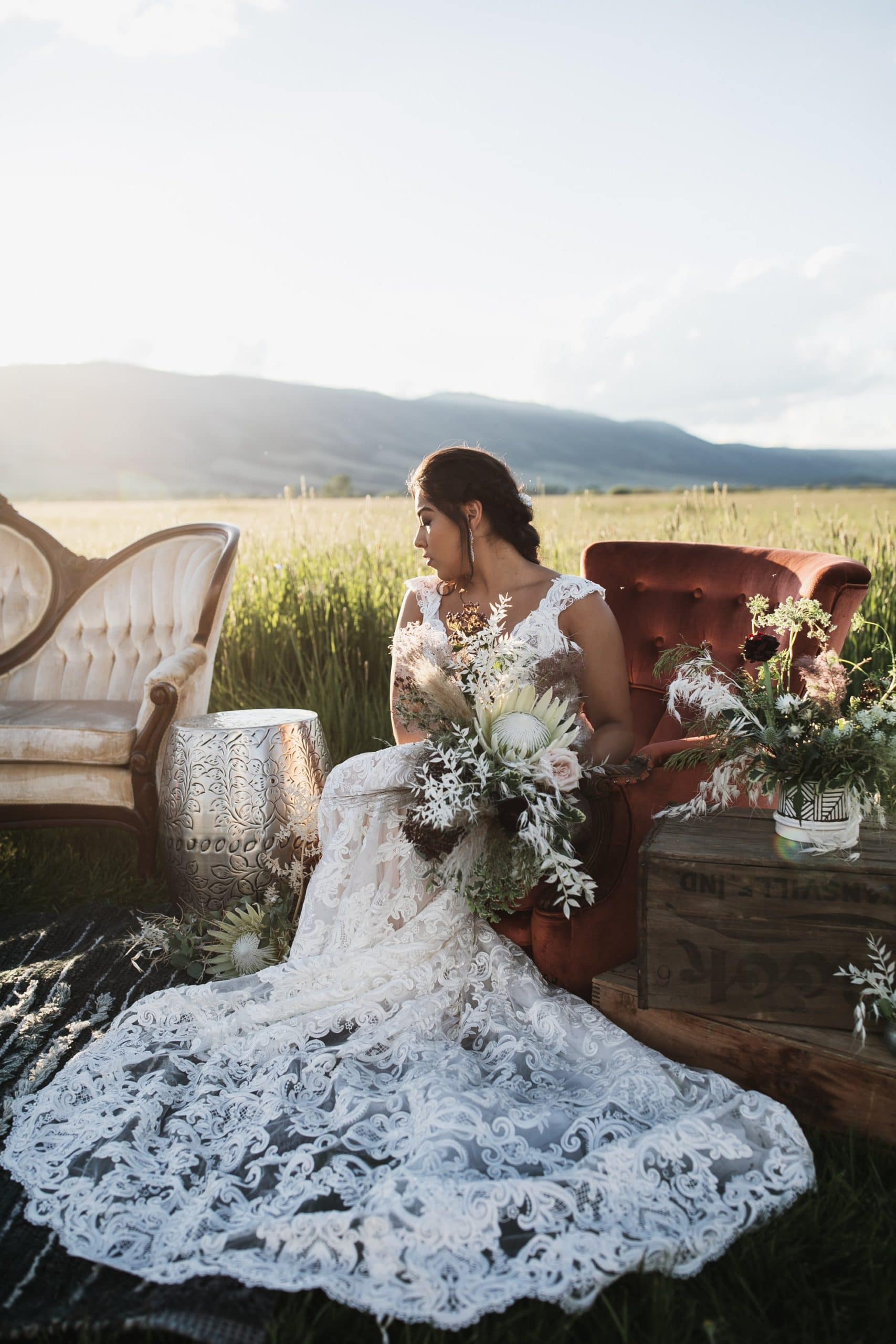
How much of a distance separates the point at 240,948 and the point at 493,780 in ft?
3.93

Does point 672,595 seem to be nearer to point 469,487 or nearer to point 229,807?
point 469,487

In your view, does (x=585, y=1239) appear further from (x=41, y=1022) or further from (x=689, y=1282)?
(x=41, y=1022)

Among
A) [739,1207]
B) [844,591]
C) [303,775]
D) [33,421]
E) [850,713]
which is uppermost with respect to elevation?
[33,421]

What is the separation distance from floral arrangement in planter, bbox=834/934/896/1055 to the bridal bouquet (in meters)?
0.56

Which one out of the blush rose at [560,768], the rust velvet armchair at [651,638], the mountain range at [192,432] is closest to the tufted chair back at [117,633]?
the rust velvet armchair at [651,638]

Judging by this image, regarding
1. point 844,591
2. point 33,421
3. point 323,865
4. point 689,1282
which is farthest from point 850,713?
point 33,421

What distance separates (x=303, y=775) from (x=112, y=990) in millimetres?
955

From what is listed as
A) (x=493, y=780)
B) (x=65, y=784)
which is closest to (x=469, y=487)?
(x=493, y=780)

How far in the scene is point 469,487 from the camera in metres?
2.88

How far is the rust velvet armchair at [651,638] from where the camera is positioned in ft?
7.66

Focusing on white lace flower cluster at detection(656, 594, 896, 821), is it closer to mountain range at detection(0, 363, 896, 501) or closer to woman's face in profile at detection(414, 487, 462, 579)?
woman's face in profile at detection(414, 487, 462, 579)

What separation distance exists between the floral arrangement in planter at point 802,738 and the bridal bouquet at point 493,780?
29 centimetres

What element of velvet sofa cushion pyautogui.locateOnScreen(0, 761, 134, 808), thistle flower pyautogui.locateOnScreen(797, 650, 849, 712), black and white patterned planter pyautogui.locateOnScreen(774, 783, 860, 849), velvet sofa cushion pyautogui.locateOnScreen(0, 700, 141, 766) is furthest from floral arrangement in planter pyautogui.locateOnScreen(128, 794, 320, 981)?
thistle flower pyautogui.locateOnScreen(797, 650, 849, 712)

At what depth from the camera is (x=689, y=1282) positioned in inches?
64.6
